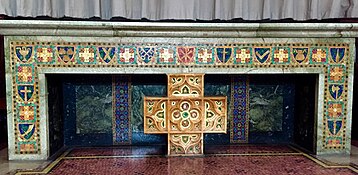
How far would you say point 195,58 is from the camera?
8.30 feet

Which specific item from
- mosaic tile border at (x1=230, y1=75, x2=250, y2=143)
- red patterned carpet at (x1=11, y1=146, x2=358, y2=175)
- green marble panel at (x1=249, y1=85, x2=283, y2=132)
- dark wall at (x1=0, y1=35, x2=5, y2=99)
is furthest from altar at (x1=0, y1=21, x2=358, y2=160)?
dark wall at (x1=0, y1=35, x2=5, y2=99)

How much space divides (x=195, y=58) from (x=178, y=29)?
0.27m

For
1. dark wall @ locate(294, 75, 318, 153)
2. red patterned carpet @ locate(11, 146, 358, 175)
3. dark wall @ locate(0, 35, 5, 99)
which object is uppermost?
dark wall @ locate(0, 35, 5, 99)

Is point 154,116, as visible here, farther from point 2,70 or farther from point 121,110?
point 2,70

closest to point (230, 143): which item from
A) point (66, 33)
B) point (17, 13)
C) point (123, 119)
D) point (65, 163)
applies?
point (123, 119)

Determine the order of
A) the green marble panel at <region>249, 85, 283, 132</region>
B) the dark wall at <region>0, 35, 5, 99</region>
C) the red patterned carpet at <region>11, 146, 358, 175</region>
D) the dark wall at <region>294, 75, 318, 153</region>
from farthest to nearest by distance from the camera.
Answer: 1. the dark wall at <region>0, 35, 5, 99</region>
2. the green marble panel at <region>249, 85, 283, 132</region>
3. the dark wall at <region>294, 75, 318, 153</region>
4. the red patterned carpet at <region>11, 146, 358, 175</region>

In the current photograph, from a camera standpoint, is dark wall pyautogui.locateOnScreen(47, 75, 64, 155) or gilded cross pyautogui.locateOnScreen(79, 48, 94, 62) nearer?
gilded cross pyautogui.locateOnScreen(79, 48, 94, 62)

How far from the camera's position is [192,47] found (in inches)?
99.5

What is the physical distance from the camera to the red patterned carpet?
223 cm

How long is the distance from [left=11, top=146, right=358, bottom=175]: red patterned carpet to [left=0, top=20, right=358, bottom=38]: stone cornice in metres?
1.00

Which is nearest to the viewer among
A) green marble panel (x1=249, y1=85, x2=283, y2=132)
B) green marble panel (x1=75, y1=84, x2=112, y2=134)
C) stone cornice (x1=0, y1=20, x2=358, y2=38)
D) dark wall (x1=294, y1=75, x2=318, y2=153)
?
stone cornice (x1=0, y1=20, x2=358, y2=38)

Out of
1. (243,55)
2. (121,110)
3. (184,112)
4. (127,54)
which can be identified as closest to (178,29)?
(127,54)

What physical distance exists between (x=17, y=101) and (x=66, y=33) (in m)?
0.66

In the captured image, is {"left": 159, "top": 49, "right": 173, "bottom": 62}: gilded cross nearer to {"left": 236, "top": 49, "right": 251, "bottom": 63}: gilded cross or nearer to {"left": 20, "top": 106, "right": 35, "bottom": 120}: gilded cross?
{"left": 236, "top": 49, "right": 251, "bottom": 63}: gilded cross
